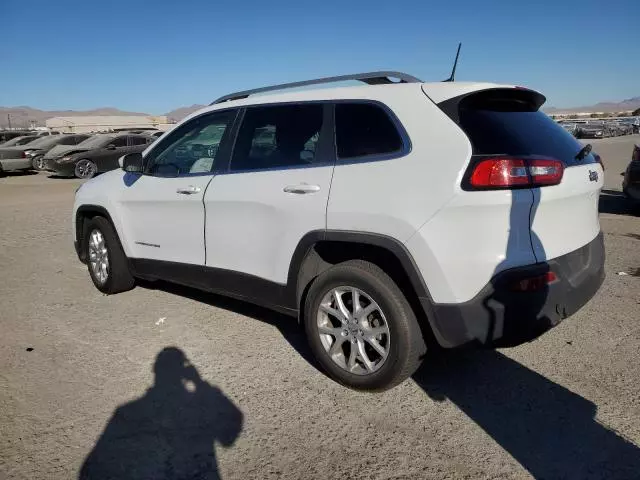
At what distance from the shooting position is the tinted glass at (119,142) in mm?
18312

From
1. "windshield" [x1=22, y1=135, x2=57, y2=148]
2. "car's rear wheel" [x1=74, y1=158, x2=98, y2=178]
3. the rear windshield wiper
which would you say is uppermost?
the rear windshield wiper

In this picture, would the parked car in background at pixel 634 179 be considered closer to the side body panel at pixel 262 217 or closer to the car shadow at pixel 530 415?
the car shadow at pixel 530 415

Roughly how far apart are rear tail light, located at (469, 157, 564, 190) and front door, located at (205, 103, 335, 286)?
0.92m

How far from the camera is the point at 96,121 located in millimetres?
81625

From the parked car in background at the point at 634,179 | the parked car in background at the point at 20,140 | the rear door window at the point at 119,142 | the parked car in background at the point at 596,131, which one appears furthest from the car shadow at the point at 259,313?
the parked car in background at the point at 596,131

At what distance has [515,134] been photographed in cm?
290

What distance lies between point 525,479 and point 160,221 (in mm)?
3282

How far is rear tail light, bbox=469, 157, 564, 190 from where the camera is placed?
8.68 ft

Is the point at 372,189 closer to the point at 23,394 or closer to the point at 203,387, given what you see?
the point at 203,387

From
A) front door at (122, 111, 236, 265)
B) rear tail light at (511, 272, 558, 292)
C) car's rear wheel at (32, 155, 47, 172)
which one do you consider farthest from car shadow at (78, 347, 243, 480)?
car's rear wheel at (32, 155, 47, 172)

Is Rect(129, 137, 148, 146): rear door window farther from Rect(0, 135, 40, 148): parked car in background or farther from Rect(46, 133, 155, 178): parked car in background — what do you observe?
Rect(0, 135, 40, 148): parked car in background

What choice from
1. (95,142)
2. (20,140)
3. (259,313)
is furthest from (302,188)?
(20,140)

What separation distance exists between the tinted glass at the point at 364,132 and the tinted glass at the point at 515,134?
0.42 meters

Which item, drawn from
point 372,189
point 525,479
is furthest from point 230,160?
point 525,479
